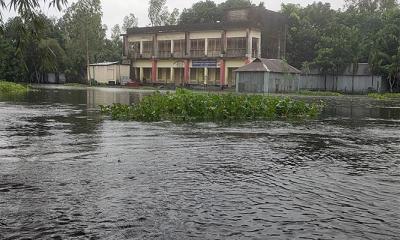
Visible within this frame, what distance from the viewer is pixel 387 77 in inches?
2200

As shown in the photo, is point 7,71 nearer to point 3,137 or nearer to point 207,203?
point 3,137

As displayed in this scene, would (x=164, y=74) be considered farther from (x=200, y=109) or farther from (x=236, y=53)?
(x=200, y=109)

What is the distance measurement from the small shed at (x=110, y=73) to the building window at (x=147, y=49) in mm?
4175

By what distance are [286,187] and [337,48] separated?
172 feet

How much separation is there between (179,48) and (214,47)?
22.0 feet

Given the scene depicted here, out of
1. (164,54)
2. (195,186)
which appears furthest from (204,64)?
(195,186)

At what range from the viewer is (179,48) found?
70188 millimetres

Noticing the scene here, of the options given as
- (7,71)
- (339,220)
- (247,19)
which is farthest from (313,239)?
(7,71)


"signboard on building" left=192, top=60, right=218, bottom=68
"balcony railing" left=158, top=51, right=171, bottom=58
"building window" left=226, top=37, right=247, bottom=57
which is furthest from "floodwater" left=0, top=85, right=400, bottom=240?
"balcony railing" left=158, top=51, right=171, bottom=58

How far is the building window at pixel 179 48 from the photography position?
6944 centimetres

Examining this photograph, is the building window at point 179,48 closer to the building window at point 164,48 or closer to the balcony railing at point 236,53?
the building window at point 164,48

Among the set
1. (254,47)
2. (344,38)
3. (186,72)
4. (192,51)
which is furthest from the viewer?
(186,72)

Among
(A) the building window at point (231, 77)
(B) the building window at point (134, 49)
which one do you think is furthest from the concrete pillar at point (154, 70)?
(A) the building window at point (231, 77)

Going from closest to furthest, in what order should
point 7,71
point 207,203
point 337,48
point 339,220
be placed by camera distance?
point 339,220, point 207,203, point 337,48, point 7,71
